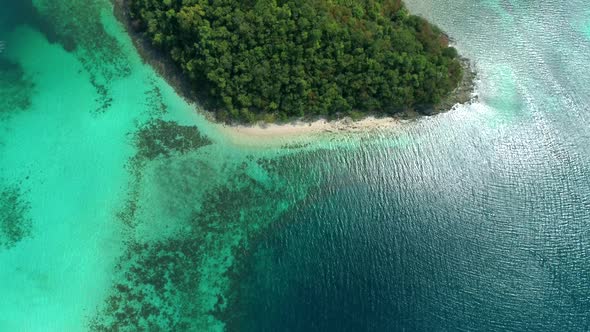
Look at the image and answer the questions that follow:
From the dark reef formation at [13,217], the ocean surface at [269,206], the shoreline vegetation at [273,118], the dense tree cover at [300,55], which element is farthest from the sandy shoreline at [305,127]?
the dark reef formation at [13,217]

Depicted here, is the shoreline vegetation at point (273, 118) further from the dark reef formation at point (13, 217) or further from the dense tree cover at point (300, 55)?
the dark reef formation at point (13, 217)

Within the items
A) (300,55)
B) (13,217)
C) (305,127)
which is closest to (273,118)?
(305,127)

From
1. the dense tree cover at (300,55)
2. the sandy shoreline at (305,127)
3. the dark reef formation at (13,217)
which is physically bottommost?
the dark reef formation at (13,217)

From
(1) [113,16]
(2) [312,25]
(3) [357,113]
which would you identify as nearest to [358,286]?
(3) [357,113]

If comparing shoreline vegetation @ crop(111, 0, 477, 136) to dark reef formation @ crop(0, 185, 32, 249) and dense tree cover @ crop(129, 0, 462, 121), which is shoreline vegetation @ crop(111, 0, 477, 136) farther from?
dark reef formation @ crop(0, 185, 32, 249)

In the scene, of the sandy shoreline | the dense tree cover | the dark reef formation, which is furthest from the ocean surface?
the dense tree cover
